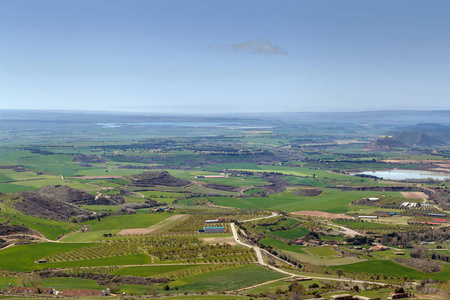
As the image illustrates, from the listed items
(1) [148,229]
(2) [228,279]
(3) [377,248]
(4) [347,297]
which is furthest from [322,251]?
(1) [148,229]

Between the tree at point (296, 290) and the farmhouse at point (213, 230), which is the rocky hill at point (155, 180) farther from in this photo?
the tree at point (296, 290)

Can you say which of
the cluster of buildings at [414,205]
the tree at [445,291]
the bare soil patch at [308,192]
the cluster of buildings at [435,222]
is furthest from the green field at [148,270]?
the bare soil patch at [308,192]

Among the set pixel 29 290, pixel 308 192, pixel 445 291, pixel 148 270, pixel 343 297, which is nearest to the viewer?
pixel 343 297

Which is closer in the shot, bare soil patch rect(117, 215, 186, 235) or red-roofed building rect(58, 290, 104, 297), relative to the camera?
red-roofed building rect(58, 290, 104, 297)

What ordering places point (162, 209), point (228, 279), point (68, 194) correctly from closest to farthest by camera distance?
point (228, 279) → point (162, 209) → point (68, 194)

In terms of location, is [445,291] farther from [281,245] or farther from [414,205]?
[414,205]

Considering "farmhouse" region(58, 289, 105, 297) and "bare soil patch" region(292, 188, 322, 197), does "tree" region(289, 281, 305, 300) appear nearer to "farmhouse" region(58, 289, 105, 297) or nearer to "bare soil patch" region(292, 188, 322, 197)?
"farmhouse" region(58, 289, 105, 297)

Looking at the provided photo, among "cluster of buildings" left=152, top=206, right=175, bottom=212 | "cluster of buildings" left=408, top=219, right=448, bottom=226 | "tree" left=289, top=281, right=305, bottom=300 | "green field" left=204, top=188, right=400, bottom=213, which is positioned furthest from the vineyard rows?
"green field" left=204, top=188, right=400, bottom=213
